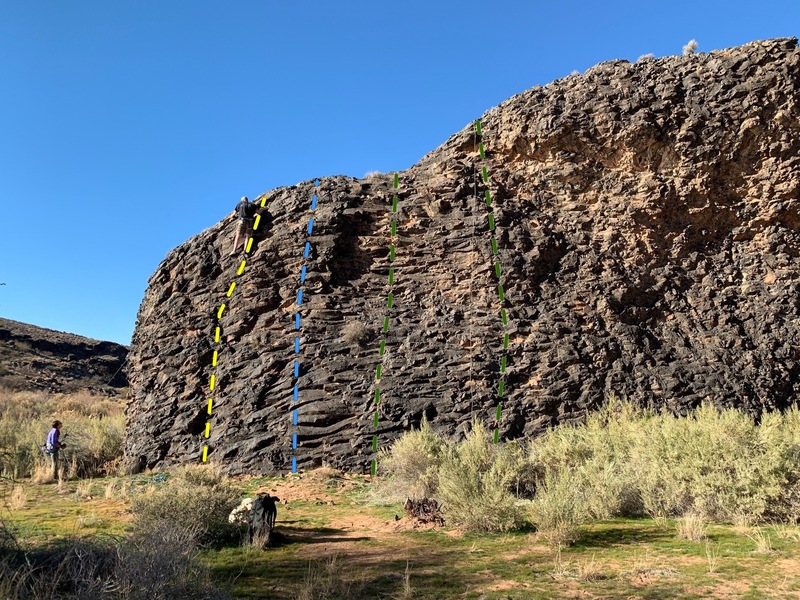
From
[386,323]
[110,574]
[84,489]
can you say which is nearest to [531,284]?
[386,323]

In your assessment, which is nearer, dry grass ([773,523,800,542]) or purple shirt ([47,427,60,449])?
dry grass ([773,523,800,542])

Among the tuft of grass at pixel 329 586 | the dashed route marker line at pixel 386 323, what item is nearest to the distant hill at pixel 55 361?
the dashed route marker line at pixel 386 323

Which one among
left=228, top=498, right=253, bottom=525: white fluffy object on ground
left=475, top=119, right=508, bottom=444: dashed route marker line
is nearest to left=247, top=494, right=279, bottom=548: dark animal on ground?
left=228, top=498, right=253, bottom=525: white fluffy object on ground

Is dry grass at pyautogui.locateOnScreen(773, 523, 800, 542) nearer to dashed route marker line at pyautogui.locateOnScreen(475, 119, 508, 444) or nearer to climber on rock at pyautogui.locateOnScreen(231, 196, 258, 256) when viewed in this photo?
dashed route marker line at pyautogui.locateOnScreen(475, 119, 508, 444)

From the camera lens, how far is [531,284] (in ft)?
47.8

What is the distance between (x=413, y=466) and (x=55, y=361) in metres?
36.2

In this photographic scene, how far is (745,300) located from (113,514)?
594 inches

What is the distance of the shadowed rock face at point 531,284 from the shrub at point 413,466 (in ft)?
3.89

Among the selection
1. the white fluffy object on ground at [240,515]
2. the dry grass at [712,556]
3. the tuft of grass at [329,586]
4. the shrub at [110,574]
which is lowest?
the tuft of grass at [329,586]

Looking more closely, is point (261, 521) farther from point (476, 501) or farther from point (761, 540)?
point (761, 540)

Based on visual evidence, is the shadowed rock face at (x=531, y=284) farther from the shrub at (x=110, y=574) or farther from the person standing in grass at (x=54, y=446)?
the shrub at (x=110, y=574)

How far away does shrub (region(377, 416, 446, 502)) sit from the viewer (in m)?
10.0

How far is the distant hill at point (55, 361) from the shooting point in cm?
3438

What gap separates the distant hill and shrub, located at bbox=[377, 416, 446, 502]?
26205 millimetres
